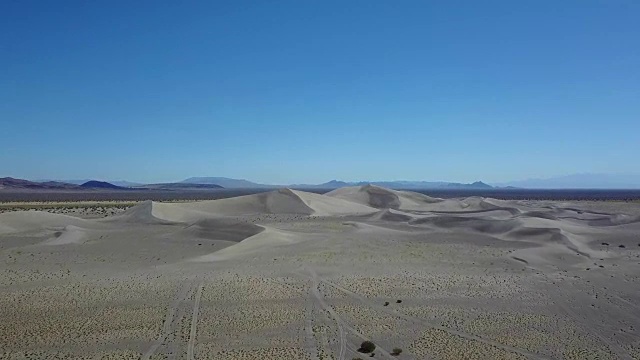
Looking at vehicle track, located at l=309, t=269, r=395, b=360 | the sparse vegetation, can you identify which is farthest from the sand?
the sparse vegetation

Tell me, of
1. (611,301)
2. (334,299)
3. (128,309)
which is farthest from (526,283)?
(128,309)

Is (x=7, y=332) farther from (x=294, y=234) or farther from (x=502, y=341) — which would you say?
(x=294, y=234)

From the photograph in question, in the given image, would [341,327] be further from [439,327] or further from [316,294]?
[316,294]

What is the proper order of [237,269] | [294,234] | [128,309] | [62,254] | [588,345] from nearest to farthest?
[588,345] < [128,309] < [237,269] < [62,254] < [294,234]

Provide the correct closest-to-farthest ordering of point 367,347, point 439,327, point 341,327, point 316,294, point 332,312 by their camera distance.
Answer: point 367,347 < point 341,327 < point 439,327 < point 332,312 < point 316,294

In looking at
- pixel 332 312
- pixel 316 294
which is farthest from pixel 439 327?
pixel 316 294

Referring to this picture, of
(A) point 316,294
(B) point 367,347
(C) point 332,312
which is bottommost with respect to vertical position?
(B) point 367,347

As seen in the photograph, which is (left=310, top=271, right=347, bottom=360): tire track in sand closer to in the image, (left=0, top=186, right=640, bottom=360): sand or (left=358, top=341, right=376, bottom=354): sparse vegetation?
(left=0, top=186, right=640, bottom=360): sand

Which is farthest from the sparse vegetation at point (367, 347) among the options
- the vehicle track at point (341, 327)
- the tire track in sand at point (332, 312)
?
the tire track in sand at point (332, 312)
